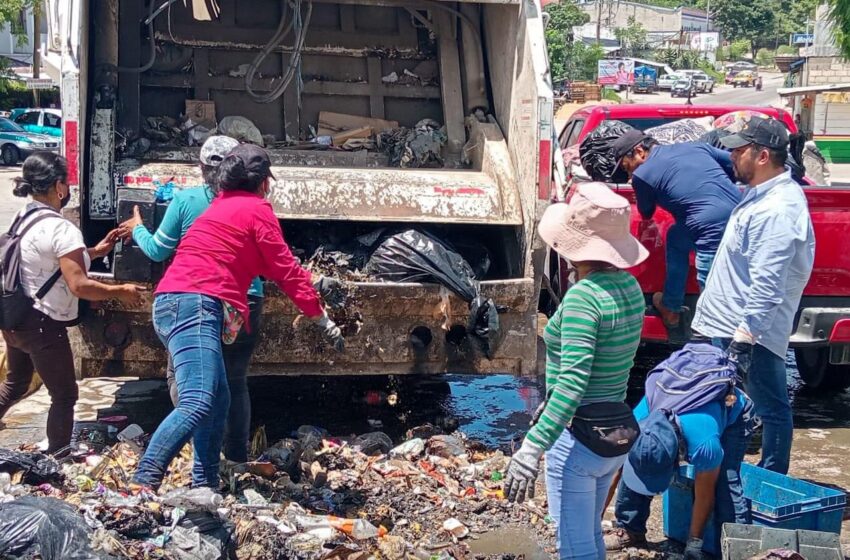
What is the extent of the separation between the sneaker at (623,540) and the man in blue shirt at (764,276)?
2.22 feet

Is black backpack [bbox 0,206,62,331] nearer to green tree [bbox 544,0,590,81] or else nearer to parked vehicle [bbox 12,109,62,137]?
parked vehicle [bbox 12,109,62,137]

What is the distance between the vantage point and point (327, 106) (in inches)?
266

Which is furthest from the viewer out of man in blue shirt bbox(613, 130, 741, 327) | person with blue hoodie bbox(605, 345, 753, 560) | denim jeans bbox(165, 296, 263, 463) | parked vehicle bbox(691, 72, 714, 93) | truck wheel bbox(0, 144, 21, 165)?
parked vehicle bbox(691, 72, 714, 93)

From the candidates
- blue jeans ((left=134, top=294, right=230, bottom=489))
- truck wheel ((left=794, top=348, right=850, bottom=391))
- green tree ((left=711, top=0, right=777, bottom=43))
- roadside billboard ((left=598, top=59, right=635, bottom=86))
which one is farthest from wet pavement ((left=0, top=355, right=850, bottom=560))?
green tree ((left=711, top=0, right=777, bottom=43))

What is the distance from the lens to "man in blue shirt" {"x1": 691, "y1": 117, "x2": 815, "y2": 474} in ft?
12.6

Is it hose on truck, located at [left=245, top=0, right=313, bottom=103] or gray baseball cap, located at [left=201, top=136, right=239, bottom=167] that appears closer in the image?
gray baseball cap, located at [left=201, top=136, right=239, bottom=167]

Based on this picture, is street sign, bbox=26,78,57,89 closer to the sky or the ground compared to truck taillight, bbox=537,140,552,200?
closer to the sky

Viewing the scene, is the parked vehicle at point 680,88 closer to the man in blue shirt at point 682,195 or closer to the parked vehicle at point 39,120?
the parked vehicle at point 39,120

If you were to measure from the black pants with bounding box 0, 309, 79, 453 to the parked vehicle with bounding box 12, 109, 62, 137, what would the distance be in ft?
74.1

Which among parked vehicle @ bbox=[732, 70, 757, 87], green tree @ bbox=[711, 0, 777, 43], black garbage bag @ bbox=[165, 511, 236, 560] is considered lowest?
black garbage bag @ bbox=[165, 511, 236, 560]

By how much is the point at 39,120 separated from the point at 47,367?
76.6ft

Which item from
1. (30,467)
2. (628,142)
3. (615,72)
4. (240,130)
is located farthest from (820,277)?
(615,72)

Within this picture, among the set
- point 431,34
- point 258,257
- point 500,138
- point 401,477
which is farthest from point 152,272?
point 431,34

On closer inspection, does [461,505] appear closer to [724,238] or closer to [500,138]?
[724,238]
